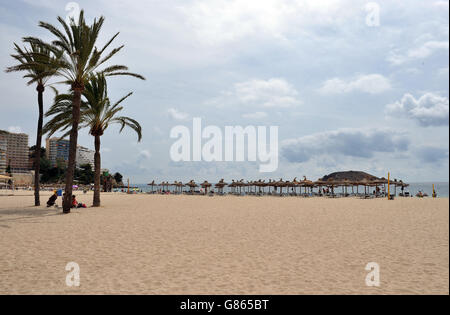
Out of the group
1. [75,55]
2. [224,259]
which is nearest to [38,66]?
[75,55]

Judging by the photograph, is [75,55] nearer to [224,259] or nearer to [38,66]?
[38,66]

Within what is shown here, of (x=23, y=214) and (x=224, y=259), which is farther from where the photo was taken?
(x=23, y=214)

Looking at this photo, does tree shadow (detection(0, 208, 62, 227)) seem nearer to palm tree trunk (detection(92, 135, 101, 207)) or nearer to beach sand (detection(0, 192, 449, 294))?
beach sand (detection(0, 192, 449, 294))

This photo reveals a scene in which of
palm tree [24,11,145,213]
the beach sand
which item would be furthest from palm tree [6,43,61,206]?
the beach sand

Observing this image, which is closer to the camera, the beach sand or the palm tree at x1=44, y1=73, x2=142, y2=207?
the beach sand

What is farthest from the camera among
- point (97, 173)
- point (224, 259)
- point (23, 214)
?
point (97, 173)

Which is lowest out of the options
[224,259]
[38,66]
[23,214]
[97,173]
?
[23,214]

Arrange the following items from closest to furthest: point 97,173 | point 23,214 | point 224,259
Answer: point 224,259
point 23,214
point 97,173

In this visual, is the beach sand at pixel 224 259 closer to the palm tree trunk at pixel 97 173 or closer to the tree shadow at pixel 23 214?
the tree shadow at pixel 23 214

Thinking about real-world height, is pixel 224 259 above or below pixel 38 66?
below

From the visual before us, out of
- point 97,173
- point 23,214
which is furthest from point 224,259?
point 97,173
